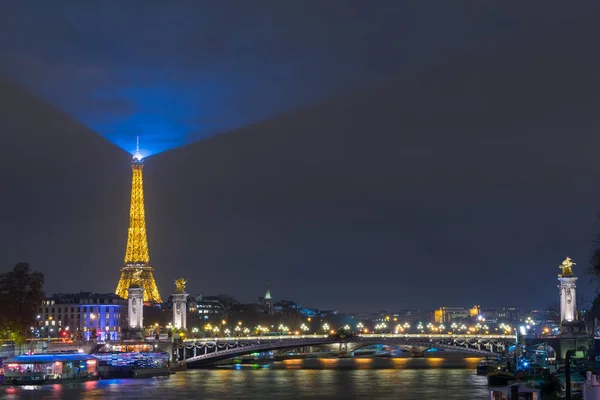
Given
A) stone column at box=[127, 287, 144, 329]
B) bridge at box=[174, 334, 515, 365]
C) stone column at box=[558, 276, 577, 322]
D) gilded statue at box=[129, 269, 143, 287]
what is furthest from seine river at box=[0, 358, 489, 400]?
gilded statue at box=[129, 269, 143, 287]

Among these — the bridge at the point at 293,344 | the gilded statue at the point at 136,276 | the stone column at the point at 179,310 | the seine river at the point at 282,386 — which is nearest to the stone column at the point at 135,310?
the stone column at the point at 179,310

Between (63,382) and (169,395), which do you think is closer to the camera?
(169,395)

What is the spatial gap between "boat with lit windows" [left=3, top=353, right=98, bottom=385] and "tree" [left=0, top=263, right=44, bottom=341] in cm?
1228

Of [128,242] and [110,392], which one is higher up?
[128,242]

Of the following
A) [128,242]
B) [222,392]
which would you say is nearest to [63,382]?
[222,392]

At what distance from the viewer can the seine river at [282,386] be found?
83.2 m

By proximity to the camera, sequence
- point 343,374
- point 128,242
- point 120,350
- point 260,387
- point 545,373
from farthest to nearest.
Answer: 1. point 128,242
2. point 120,350
3. point 343,374
4. point 260,387
5. point 545,373

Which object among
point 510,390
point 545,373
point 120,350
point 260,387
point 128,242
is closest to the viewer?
point 510,390

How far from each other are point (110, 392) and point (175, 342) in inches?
1507

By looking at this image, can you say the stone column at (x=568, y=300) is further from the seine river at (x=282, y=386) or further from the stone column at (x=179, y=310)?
the stone column at (x=179, y=310)

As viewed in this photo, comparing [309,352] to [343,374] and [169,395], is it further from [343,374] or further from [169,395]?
[169,395]

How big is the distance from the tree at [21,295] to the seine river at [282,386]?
1640cm

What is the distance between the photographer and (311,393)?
86.4 meters

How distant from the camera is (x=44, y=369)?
9844 cm
